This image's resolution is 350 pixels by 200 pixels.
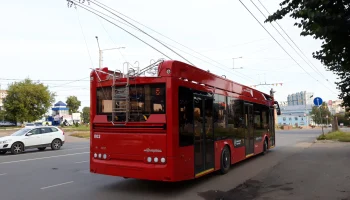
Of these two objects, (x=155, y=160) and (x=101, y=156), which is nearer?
(x=155, y=160)

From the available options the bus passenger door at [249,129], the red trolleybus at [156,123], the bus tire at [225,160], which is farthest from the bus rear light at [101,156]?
the bus passenger door at [249,129]

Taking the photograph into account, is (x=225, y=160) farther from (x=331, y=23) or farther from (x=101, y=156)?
(x=331, y=23)

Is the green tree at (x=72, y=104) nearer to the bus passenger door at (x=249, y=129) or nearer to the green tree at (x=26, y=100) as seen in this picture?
the green tree at (x=26, y=100)

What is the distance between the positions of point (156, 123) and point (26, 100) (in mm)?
50851

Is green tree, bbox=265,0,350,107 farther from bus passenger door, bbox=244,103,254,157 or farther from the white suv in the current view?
the white suv

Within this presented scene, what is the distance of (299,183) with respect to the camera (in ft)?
27.9

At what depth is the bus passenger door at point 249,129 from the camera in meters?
12.4

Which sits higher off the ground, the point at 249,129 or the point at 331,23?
the point at 331,23

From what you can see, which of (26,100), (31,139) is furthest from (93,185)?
(26,100)

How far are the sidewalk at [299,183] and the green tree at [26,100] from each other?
49636 mm

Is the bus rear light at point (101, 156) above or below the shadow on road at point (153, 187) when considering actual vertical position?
above

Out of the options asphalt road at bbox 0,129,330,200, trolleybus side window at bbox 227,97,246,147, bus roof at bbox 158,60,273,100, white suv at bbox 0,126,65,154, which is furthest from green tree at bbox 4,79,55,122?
bus roof at bbox 158,60,273,100

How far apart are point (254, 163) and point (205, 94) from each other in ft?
16.8

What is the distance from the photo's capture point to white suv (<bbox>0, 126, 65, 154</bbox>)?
1725 cm
